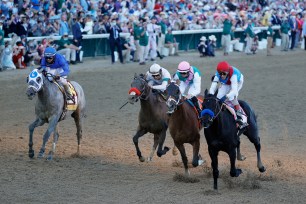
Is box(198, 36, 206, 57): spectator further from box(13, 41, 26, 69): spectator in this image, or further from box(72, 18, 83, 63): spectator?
box(13, 41, 26, 69): spectator

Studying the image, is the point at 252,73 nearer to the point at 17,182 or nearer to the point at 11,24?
the point at 11,24

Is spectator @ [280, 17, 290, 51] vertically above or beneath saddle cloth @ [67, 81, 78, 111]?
beneath

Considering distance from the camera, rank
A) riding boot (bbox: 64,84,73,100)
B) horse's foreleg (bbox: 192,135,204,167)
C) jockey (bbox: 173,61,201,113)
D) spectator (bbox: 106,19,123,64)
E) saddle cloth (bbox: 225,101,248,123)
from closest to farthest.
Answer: saddle cloth (bbox: 225,101,248,123) < horse's foreleg (bbox: 192,135,204,167) < jockey (bbox: 173,61,201,113) < riding boot (bbox: 64,84,73,100) < spectator (bbox: 106,19,123,64)

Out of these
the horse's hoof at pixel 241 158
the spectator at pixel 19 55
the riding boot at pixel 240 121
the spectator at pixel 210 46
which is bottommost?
the spectator at pixel 210 46

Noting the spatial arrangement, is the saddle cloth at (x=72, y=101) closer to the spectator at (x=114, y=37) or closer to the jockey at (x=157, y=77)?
the jockey at (x=157, y=77)

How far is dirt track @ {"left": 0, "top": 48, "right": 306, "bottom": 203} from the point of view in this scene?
1113cm

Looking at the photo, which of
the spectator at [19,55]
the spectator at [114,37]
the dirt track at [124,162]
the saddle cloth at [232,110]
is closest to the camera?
the dirt track at [124,162]

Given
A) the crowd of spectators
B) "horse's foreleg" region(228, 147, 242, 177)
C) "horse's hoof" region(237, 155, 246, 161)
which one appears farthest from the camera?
the crowd of spectators

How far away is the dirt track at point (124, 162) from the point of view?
11.1 meters

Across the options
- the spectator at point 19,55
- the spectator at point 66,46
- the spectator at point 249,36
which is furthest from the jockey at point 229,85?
the spectator at point 249,36

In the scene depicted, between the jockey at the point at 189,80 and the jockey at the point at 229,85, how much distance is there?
0.54 meters

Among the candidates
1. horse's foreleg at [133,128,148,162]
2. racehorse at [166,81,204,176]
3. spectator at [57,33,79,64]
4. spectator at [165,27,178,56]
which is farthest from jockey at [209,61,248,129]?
spectator at [165,27,178,56]

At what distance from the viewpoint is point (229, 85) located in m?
12.4

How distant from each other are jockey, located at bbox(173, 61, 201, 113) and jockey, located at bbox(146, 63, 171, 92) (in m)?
0.37
